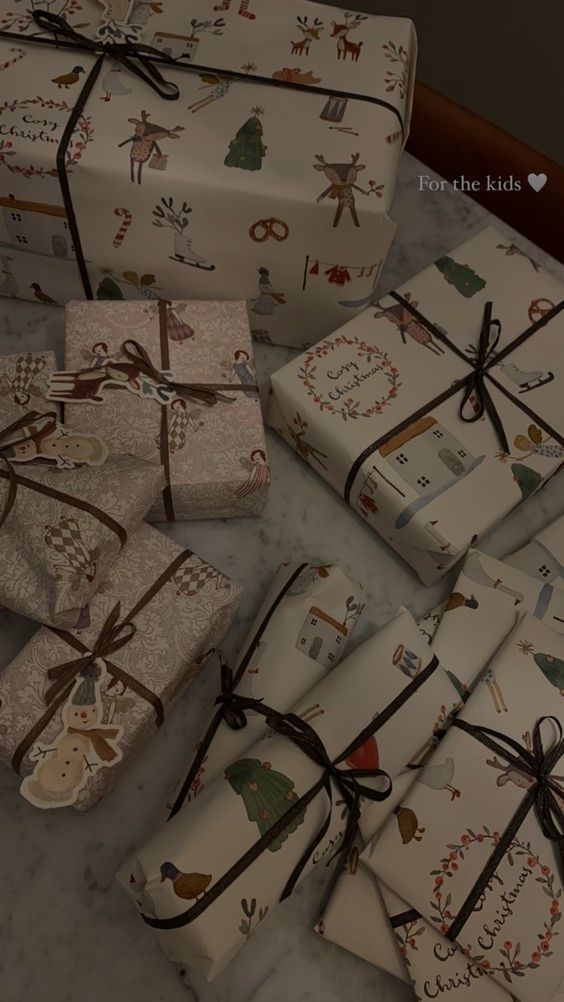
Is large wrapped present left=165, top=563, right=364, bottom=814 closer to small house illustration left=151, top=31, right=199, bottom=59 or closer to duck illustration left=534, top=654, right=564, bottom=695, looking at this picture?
duck illustration left=534, top=654, right=564, bottom=695

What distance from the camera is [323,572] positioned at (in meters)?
1.13

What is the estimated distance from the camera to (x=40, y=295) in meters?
1.38

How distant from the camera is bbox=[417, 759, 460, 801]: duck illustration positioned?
3.30 ft

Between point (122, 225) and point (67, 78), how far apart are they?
0.22m

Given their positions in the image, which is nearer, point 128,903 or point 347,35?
point 128,903

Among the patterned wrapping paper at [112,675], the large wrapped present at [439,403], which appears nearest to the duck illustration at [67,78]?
the large wrapped present at [439,403]

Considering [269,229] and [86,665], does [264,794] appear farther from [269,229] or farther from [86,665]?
[269,229]

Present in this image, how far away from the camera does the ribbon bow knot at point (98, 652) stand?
103 centimetres

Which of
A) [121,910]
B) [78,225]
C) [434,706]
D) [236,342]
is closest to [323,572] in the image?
[434,706]

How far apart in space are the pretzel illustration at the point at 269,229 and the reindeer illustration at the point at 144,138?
153 mm

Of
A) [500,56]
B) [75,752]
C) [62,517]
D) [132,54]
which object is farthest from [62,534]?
[500,56]

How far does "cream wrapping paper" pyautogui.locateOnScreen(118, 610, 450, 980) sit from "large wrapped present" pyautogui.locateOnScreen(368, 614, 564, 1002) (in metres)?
0.10

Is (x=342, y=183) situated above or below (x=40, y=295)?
above

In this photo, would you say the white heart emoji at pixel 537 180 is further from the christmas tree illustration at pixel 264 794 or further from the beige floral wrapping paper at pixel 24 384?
the christmas tree illustration at pixel 264 794
